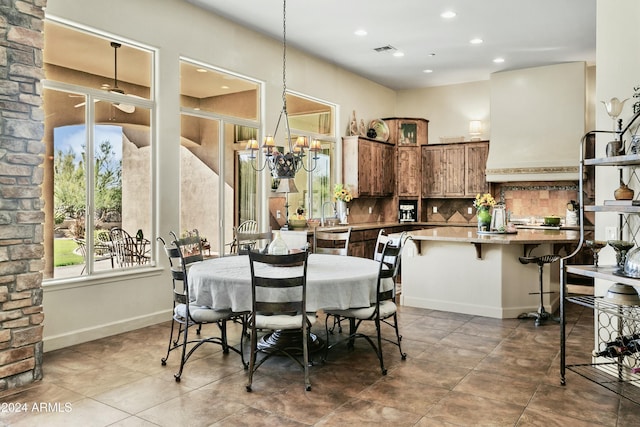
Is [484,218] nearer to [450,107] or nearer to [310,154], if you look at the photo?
[310,154]

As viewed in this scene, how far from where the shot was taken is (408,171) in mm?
9398

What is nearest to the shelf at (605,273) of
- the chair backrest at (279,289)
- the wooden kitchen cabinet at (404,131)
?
the chair backrest at (279,289)

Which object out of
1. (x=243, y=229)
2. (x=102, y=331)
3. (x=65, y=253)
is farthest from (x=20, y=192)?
(x=243, y=229)

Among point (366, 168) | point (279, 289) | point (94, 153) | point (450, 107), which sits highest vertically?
point (450, 107)

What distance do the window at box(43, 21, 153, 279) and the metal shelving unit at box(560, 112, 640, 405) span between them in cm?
410

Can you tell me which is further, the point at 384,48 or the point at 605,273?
the point at 384,48

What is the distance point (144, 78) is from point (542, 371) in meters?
4.74

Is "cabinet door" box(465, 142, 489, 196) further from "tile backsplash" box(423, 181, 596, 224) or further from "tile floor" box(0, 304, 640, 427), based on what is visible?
"tile floor" box(0, 304, 640, 427)

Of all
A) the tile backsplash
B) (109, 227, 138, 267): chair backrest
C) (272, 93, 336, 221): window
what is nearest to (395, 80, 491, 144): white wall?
the tile backsplash

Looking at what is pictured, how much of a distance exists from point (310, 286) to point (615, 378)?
2350 mm

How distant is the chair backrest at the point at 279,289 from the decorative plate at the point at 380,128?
6.05 meters

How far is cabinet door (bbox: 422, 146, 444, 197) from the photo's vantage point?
9.29m

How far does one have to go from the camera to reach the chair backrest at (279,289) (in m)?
3.22

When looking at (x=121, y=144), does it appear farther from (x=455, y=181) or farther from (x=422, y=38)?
(x=455, y=181)
